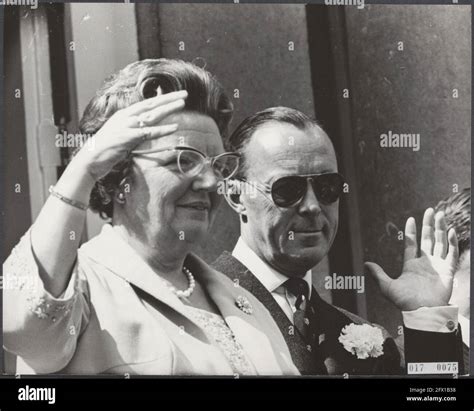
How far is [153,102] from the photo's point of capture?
5.11m

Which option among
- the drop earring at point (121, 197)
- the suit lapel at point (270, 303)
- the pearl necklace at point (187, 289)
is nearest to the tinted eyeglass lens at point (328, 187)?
the suit lapel at point (270, 303)

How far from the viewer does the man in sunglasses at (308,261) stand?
523cm

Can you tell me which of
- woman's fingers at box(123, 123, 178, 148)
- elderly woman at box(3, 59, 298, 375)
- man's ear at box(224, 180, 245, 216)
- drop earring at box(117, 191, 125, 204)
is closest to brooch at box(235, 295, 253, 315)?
elderly woman at box(3, 59, 298, 375)

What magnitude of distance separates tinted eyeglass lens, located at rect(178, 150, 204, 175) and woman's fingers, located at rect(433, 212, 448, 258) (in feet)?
4.15

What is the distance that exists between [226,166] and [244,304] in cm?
69

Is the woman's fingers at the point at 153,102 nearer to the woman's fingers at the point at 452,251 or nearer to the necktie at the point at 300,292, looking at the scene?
the necktie at the point at 300,292

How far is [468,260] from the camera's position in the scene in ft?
17.8

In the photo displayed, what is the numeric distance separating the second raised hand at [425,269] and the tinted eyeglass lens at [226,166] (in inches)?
32.8

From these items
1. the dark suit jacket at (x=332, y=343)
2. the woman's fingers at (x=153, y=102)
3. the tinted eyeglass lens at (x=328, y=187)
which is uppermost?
the woman's fingers at (x=153, y=102)

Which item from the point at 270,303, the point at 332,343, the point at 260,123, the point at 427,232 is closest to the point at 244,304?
the point at 270,303

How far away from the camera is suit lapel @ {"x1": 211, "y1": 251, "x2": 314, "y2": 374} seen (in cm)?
525

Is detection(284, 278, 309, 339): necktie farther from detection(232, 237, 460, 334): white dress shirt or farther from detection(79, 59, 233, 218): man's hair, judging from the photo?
detection(79, 59, 233, 218): man's hair
